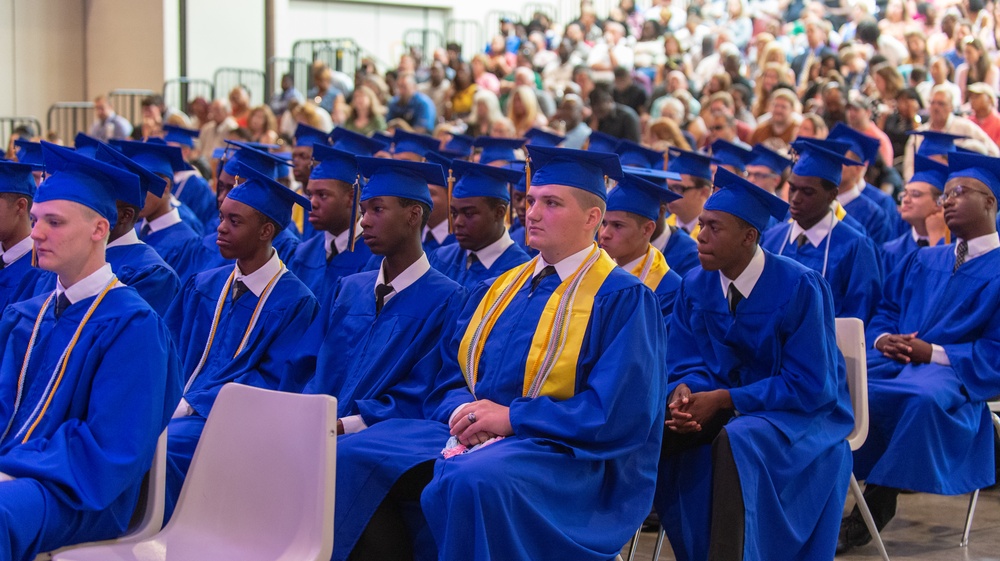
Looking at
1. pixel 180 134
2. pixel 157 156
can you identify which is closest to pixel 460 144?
pixel 180 134

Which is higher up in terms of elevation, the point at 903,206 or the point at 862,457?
the point at 903,206

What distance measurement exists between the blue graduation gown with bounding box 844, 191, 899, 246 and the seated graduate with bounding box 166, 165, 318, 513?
405 centimetres

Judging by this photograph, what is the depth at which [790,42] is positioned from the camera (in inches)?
682

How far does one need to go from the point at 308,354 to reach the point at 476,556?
138 centimetres

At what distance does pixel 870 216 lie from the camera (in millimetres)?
7719

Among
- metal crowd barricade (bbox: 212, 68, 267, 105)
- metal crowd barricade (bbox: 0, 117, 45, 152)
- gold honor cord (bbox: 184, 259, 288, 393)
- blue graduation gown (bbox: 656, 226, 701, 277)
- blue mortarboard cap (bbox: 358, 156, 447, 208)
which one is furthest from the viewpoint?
metal crowd barricade (bbox: 212, 68, 267, 105)

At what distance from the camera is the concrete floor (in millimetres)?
5078

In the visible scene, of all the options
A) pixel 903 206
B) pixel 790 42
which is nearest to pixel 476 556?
pixel 903 206

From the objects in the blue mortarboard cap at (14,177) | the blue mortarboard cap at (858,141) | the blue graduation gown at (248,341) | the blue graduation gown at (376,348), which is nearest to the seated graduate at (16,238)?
the blue mortarboard cap at (14,177)

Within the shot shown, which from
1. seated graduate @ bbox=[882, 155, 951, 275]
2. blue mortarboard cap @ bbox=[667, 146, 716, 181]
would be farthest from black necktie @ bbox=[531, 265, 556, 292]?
blue mortarboard cap @ bbox=[667, 146, 716, 181]

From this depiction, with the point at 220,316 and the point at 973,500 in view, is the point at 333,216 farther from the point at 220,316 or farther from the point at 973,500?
the point at 973,500

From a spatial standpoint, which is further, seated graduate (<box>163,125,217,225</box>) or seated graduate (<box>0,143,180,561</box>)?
seated graduate (<box>163,125,217,225</box>)

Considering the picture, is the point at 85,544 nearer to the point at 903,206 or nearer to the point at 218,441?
the point at 218,441

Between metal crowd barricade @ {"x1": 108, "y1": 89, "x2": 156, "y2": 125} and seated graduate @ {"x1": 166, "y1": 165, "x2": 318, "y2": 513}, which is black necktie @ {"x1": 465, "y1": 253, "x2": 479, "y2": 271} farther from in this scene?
metal crowd barricade @ {"x1": 108, "y1": 89, "x2": 156, "y2": 125}
